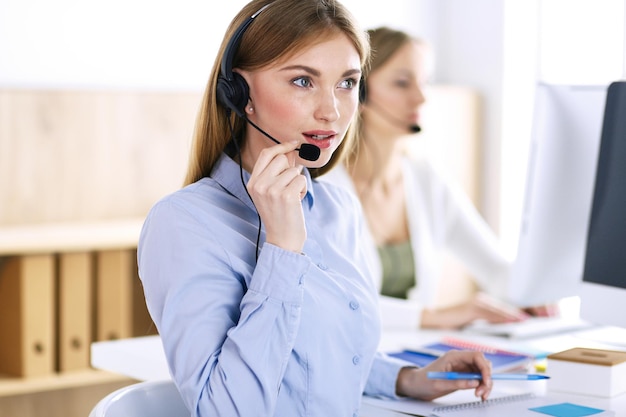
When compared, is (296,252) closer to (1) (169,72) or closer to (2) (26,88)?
(2) (26,88)

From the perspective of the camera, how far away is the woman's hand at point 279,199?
125 centimetres

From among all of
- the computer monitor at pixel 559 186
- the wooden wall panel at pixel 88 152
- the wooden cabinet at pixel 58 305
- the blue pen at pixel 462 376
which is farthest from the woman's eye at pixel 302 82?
the wooden wall panel at pixel 88 152

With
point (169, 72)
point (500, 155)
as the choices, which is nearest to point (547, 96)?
point (169, 72)

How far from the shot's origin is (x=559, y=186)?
1.88m

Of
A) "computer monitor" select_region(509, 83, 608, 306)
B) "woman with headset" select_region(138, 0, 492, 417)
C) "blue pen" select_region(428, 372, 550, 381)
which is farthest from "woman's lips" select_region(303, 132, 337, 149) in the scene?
"computer monitor" select_region(509, 83, 608, 306)

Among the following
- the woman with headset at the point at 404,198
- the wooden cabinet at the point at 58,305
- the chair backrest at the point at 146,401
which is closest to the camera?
the chair backrest at the point at 146,401

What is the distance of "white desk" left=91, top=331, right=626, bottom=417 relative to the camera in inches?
59.2

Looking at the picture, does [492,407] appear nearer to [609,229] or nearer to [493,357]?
[493,357]

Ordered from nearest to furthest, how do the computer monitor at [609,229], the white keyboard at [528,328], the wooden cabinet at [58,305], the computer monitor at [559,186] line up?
the computer monitor at [609,229] → the computer monitor at [559,186] → the white keyboard at [528,328] → the wooden cabinet at [58,305]

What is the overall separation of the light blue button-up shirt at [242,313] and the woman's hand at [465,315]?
679mm

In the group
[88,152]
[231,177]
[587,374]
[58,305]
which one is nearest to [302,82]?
[231,177]

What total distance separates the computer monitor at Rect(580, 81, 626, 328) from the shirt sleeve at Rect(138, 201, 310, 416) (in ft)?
2.25

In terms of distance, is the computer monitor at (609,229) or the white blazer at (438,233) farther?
the white blazer at (438,233)

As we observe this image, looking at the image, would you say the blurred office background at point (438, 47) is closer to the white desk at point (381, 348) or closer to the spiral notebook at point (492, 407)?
the white desk at point (381, 348)
